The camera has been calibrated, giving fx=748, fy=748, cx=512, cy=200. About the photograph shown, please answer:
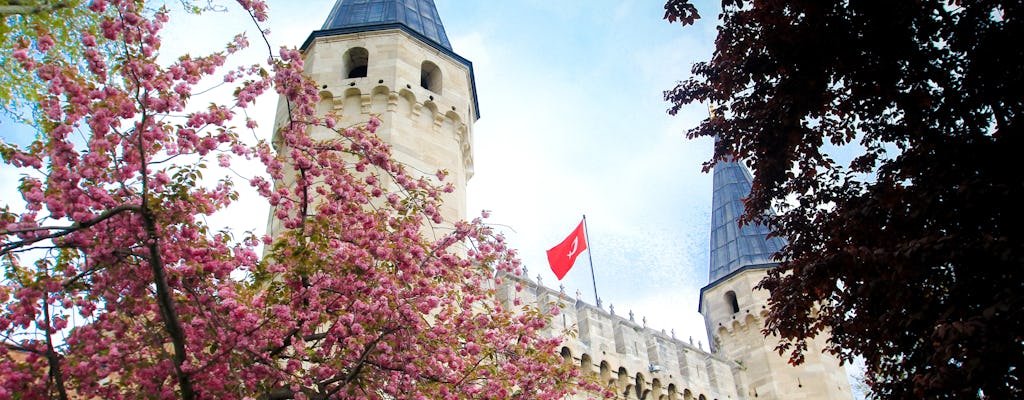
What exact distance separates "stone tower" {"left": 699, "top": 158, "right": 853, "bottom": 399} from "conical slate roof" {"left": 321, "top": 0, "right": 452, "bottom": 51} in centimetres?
1101

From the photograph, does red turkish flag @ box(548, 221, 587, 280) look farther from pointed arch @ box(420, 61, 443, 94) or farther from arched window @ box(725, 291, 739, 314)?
arched window @ box(725, 291, 739, 314)

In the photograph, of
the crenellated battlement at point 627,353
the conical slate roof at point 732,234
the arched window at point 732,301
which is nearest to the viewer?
the crenellated battlement at point 627,353

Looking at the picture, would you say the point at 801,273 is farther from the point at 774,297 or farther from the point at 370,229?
the point at 370,229

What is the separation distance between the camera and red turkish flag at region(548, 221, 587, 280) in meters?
23.6

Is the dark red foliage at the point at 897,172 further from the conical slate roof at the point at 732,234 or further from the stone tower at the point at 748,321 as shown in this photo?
the conical slate roof at the point at 732,234

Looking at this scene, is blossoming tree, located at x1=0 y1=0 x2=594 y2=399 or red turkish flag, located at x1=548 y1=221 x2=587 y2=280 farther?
red turkish flag, located at x1=548 y1=221 x2=587 y2=280

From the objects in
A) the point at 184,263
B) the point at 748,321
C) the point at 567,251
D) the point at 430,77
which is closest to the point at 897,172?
the point at 184,263

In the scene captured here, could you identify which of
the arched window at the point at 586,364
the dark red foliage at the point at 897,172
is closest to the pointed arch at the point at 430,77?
the arched window at the point at 586,364

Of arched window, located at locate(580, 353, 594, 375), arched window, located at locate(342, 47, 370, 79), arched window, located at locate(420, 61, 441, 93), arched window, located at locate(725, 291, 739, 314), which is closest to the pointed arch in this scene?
arched window, located at locate(420, 61, 441, 93)

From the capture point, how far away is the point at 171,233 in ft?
27.1

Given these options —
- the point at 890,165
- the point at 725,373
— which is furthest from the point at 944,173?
the point at 725,373

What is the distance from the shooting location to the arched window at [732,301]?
3105 cm

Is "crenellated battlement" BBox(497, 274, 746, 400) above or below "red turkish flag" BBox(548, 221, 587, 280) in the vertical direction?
below

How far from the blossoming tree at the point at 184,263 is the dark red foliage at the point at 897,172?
4.32m
